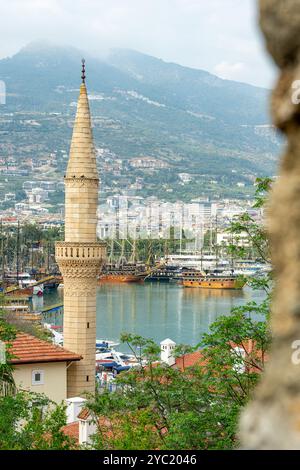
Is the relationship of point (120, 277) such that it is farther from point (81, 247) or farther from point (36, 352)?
point (36, 352)

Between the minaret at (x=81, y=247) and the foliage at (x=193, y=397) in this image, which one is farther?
the minaret at (x=81, y=247)

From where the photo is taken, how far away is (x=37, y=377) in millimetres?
Answer: 16359

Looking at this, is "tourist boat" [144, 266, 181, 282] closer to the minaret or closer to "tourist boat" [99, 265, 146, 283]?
"tourist boat" [99, 265, 146, 283]

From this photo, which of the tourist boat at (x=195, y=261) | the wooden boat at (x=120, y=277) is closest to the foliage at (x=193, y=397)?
the wooden boat at (x=120, y=277)

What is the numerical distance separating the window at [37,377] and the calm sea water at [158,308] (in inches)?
1017

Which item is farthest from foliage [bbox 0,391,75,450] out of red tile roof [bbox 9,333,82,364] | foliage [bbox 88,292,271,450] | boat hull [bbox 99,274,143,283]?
boat hull [bbox 99,274,143,283]

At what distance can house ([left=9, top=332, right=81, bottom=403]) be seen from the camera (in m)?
16.0

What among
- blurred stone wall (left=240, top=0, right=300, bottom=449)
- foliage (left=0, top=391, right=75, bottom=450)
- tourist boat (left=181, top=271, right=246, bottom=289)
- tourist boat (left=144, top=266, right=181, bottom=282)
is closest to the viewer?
blurred stone wall (left=240, top=0, right=300, bottom=449)

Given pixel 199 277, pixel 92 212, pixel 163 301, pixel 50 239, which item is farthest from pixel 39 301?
pixel 92 212

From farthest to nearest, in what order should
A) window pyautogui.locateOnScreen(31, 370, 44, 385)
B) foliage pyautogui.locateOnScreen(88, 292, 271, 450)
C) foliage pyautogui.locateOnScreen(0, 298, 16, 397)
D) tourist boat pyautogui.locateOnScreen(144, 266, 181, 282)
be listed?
tourist boat pyautogui.locateOnScreen(144, 266, 181, 282)
window pyautogui.locateOnScreen(31, 370, 44, 385)
foliage pyautogui.locateOnScreen(0, 298, 16, 397)
foliage pyautogui.locateOnScreen(88, 292, 271, 450)

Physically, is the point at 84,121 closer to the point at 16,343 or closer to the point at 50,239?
the point at 16,343

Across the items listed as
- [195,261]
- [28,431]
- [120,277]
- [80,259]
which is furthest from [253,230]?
[195,261]

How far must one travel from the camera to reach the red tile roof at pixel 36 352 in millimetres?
15963

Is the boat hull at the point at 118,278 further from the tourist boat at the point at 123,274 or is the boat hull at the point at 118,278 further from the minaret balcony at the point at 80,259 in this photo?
the minaret balcony at the point at 80,259
